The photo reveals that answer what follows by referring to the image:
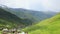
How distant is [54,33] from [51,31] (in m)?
0.36

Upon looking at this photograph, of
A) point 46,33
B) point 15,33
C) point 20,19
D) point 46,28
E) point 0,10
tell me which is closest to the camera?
point 15,33

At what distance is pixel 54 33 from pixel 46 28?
1069 millimetres

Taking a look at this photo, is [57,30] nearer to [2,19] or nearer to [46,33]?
[46,33]

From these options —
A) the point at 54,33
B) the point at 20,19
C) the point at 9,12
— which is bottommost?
the point at 54,33

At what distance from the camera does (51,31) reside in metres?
8.77

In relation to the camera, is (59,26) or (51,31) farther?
(59,26)

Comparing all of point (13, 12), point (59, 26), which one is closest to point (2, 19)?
point (13, 12)

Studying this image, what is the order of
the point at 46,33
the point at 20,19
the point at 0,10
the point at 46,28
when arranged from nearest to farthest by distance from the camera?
the point at 46,33 → the point at 46,28 → the point at 20,19 → the point at 0,10

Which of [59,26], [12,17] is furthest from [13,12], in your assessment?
[59,26]

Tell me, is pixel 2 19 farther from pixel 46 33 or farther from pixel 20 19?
pixel 46 33

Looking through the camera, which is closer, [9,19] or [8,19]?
[9,19]

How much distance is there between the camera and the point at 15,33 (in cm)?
804

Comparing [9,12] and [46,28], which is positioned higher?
[9,12]

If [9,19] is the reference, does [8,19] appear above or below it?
above
